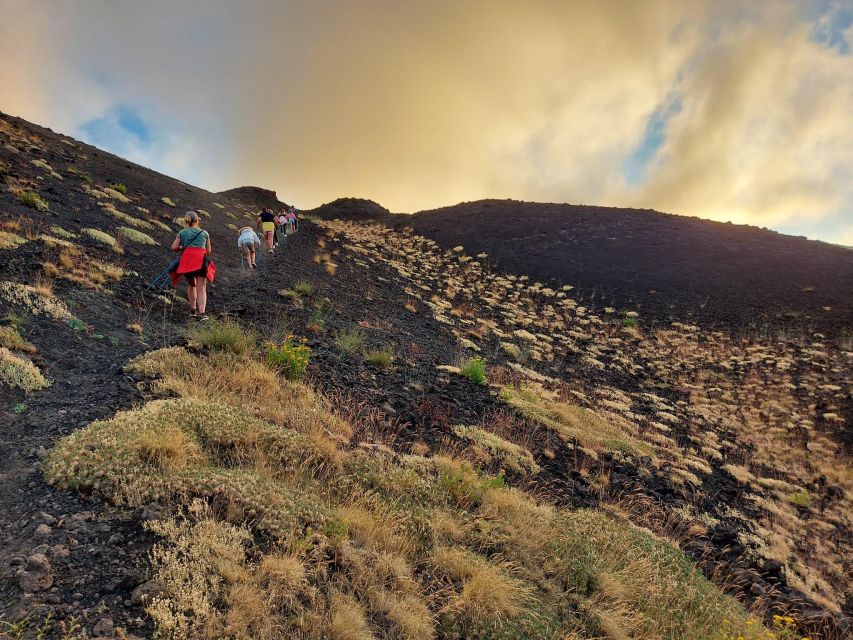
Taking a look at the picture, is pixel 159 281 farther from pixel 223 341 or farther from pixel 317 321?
pixel 223 341

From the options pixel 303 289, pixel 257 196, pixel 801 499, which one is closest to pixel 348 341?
pixel 303 289

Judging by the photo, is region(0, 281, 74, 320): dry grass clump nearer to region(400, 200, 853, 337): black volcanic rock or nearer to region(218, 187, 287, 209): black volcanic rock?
region(400, 200, 853, 337): black volcanic rock

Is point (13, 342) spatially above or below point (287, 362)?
below

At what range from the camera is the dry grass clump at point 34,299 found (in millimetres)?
6879

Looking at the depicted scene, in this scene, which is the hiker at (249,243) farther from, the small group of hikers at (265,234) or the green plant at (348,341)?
the green plant at (348,341)

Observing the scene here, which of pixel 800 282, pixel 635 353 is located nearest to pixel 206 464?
pixel 635 353

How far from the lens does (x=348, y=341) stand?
368 inches

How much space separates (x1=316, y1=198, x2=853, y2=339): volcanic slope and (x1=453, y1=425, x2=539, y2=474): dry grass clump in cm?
1878

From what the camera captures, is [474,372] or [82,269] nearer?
[82,269]

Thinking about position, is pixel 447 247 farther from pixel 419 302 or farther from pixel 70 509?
pixel 70 509

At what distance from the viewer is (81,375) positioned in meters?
5.77

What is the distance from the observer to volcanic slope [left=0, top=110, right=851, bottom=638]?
3010 mm

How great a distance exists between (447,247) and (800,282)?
23.2m

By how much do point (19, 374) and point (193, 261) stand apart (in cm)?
444
